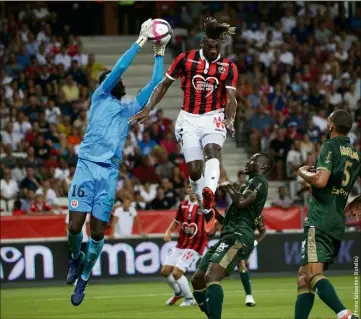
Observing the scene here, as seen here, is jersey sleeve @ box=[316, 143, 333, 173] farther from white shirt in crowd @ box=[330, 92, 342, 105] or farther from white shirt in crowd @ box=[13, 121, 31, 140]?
white shirt in crowd @ box=[330, 92, 342, 105]

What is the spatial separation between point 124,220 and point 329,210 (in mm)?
13406

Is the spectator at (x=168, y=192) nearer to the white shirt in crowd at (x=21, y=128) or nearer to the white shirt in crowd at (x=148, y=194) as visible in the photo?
the white shirt in crowd at (x=148, y=194)

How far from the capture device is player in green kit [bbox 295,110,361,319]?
38.4 feet

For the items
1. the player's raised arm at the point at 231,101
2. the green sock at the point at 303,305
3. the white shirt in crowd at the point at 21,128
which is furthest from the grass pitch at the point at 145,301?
the white shirt in crowd at the point at 21,128

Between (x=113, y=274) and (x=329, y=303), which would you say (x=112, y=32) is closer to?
(x=113, y=274)

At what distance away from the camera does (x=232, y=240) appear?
14.1 metres

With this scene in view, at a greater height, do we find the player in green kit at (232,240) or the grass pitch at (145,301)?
the player in green kit at (232,240)

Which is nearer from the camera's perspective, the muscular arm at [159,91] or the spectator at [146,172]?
the muscular arm at [159,91]

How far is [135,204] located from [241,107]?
5.18m

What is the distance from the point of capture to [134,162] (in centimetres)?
2739

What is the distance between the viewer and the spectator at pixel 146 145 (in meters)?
27.8

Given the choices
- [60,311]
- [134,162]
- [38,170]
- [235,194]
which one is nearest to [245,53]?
[134,162]

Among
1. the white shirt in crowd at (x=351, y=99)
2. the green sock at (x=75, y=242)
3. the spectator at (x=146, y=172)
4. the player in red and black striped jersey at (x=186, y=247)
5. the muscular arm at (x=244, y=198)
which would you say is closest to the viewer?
the green sock at (x=75, y=242)

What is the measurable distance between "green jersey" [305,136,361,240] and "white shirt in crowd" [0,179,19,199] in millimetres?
14377
